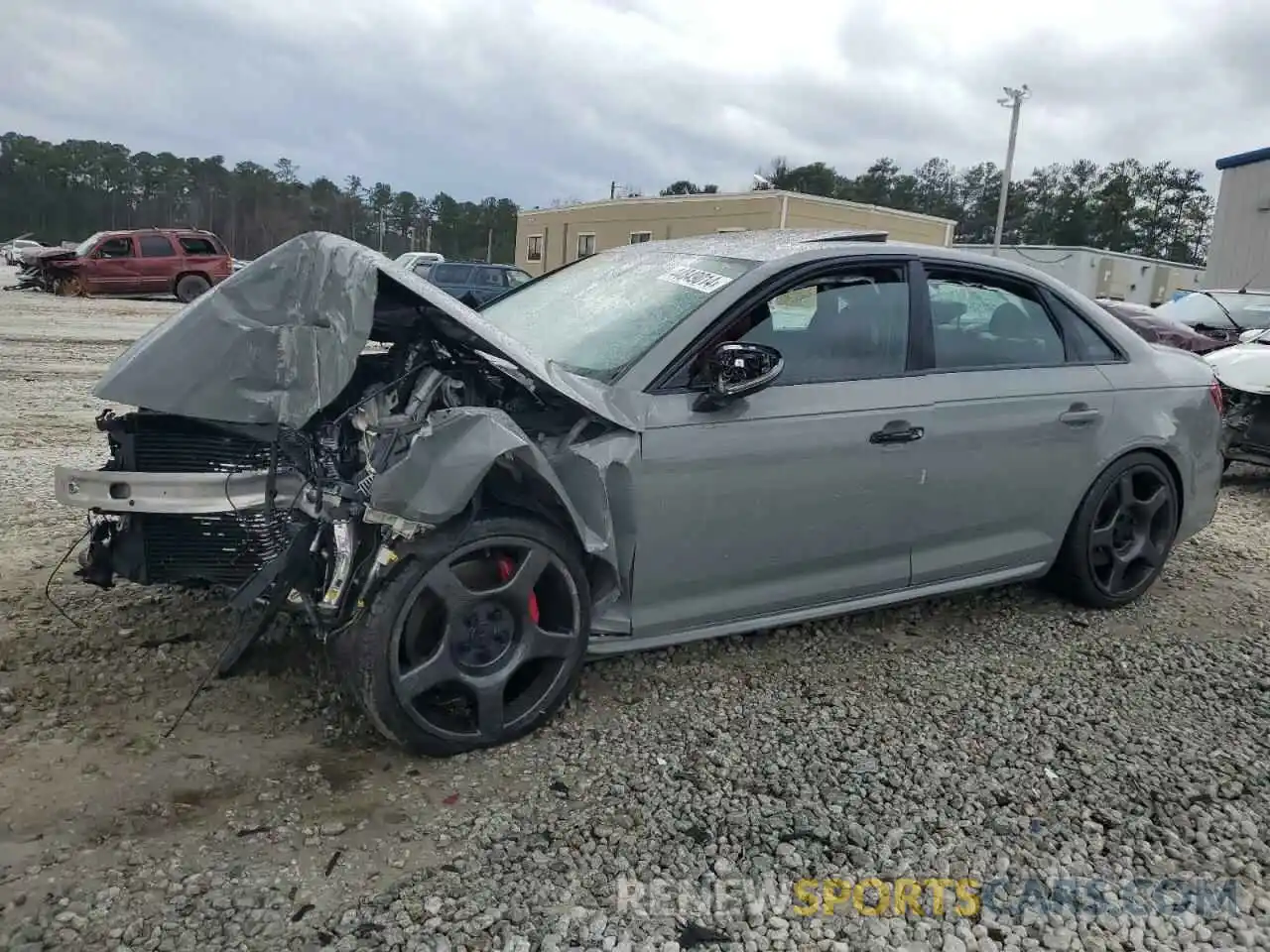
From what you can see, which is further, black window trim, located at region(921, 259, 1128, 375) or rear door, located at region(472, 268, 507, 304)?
rear door, located at region(472, 268, 507, 304)

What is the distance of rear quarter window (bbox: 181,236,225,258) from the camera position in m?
22.2

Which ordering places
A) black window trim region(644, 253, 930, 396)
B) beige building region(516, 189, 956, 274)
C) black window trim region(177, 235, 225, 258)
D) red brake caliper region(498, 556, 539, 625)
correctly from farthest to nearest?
1. beige building region(516, 189, 956, 274)
2. black window trim region(177, 235, 225, 258)
3. black window trim region(644, 253, 930, 396)
4. red brake caliper region(498, 556, 539, 625)

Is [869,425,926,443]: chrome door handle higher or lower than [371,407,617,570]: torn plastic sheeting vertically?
higher

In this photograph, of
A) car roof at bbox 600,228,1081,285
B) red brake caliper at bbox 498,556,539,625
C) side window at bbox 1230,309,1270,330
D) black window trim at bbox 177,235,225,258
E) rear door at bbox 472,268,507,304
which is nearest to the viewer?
red brake caliper at bbox 498,556,539,625

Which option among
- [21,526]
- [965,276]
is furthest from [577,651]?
[21,526]

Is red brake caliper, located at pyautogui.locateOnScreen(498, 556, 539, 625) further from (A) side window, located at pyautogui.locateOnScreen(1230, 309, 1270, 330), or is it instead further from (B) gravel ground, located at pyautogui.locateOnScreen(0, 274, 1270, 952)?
(A) side window, located at pyautogui.locateOnScreen(1230, 309, 1270, 330)

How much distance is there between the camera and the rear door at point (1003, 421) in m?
3.54

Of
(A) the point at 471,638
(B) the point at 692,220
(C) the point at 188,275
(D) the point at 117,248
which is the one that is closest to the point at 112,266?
(D) the point at 117,248

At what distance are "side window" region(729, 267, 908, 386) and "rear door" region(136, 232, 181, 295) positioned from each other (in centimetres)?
2257

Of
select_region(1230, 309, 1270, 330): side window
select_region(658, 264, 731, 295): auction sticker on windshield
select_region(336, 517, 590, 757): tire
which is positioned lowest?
select_region(336, 517, 590, 757): tire

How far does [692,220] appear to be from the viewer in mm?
35094

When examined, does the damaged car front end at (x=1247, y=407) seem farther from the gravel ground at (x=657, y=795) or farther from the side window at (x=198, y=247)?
the side window at (x=198, y=247)

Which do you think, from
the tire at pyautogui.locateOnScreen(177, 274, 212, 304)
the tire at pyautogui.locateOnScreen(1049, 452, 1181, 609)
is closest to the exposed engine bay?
the tire at pyautogui.locateOnScreen(1049, 452, 1181, 609)

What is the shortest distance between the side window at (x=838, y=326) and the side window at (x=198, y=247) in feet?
73.9
